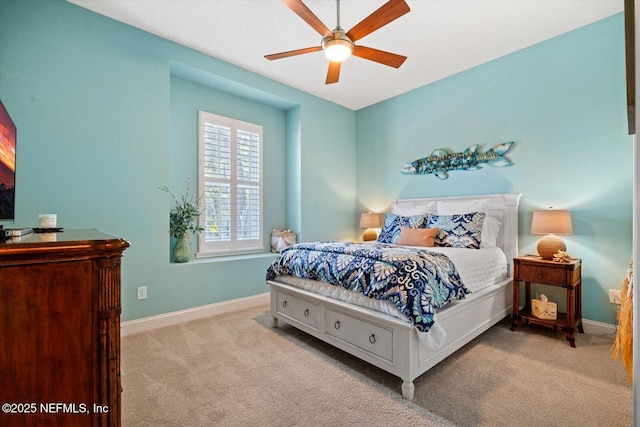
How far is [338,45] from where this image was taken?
2094 mm

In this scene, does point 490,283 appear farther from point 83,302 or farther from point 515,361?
point 83,302

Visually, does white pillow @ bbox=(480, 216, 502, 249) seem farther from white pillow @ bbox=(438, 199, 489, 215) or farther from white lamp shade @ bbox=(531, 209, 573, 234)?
white lamp shade @ bbox=(531, 209, 573, 234)

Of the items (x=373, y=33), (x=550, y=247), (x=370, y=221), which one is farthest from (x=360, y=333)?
(x=373, y=33)

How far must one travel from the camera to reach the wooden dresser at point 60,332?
744mm

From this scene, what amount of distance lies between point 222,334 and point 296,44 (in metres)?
3.04

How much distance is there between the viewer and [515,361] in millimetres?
2135

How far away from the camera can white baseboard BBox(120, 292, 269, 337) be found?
2.71 m

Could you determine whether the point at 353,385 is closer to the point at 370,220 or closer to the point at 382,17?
the point at 382,17

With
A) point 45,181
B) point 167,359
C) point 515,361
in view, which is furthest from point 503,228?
point 45,181

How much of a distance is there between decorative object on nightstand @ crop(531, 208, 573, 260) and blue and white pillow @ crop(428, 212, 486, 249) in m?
0.48

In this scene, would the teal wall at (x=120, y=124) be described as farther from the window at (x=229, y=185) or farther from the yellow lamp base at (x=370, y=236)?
the yellow lamp base at (x=370, y=236)

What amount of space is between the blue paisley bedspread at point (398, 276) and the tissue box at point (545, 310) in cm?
105

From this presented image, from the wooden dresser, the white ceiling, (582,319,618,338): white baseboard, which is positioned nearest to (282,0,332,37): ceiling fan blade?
the white ceiling

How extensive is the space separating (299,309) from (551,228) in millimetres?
2400
